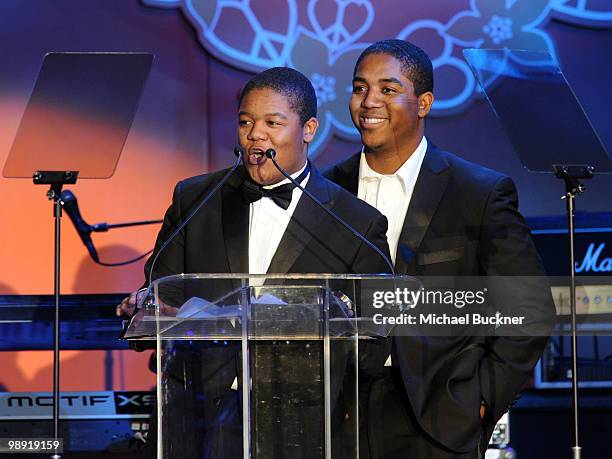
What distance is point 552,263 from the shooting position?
4594 mm

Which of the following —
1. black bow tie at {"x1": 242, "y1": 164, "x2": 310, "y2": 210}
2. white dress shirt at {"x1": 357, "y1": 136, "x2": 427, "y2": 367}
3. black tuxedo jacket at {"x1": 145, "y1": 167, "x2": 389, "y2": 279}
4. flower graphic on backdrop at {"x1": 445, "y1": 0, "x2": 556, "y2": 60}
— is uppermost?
flower graphic on backdrop at {"x1": 445, "y1": 0, "x2": 556, "y2": 60}

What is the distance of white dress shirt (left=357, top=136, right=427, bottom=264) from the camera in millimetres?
3842

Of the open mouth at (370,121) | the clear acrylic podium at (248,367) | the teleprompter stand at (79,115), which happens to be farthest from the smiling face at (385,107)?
the clear acrylic podium at (248,367)

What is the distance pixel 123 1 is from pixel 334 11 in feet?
3.01

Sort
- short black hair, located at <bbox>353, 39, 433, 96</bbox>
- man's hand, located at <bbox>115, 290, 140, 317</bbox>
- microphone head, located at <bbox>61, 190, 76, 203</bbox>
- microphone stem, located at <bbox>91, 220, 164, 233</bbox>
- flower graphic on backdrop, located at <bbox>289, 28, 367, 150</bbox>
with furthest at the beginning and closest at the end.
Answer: flower graphic on backdrop, located at <bbox>289, 28, 367, 150</bbox> < microphone stem, located at <bbox>91, 220, 164, 233</bbox> < microphone head, located at <bbox>61, 190, 76, 203</bbox> < short black hair, located at <bbox>353, 39, 433, 96</bbox> < man's hand, located at <bbox>115, 290, 140, 317</bbox>

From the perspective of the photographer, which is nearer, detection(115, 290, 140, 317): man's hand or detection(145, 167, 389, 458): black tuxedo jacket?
detection(115, 290, 140, 317): man's hand

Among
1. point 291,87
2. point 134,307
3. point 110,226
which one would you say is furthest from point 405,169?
point 110,226

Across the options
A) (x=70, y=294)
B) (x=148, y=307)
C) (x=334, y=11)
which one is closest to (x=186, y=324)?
(x=148, y=307)

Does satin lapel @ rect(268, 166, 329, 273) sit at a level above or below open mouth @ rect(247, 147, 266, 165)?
below

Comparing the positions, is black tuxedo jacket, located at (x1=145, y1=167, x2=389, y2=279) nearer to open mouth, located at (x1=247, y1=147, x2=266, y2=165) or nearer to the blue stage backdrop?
open mouth, located at (x1=247, y1=147, x2=266, y2=165)

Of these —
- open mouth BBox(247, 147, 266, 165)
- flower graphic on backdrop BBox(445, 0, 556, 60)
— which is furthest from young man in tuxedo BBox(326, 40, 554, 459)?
flower graphic on backdrop BBox(445, 0, 556, 60)

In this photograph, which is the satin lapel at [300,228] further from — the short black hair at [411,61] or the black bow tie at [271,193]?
the short black hair at [411,61]

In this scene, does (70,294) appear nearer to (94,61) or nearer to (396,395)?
(94,61)

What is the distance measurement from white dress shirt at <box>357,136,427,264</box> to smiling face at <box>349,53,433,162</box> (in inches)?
1.9
